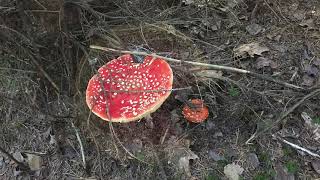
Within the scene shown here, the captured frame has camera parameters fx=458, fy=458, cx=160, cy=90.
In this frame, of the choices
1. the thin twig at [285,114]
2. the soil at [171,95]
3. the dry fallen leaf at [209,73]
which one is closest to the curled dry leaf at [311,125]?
the soil at [171,95]

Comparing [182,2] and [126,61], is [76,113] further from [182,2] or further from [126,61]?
[182,2]

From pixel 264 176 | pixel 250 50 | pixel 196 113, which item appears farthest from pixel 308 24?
pixel 264 176

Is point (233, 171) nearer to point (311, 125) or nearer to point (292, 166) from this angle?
point (292, 166)

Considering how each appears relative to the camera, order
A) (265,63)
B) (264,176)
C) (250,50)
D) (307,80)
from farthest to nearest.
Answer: (250,50) → (265,63) → (307,80) → (264,176)

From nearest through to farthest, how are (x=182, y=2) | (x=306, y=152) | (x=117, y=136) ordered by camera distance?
(x=306, y=152), (x=117, y=136), (x=182, y=2)

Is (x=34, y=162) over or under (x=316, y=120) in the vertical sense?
under

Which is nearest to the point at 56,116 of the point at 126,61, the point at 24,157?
the point at 24,157
